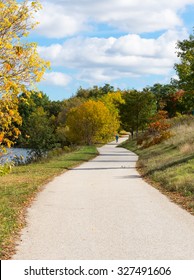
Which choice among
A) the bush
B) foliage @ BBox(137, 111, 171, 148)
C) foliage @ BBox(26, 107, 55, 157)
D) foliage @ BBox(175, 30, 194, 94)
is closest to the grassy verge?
the bush

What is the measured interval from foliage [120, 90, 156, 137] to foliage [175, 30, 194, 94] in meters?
38.6

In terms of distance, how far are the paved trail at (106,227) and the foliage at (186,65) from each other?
14.9m

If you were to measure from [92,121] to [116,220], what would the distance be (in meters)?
58.5

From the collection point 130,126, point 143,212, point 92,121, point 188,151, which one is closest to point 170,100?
point 130,126

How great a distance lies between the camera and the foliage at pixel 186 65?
2961 centimetres

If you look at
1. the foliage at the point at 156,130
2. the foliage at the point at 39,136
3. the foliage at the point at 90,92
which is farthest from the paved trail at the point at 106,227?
the foliage at the point at 90,92

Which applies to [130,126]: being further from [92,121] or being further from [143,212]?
[143,212]

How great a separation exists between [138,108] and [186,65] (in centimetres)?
4028

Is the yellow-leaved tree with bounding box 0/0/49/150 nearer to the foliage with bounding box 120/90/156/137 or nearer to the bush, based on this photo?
the bush

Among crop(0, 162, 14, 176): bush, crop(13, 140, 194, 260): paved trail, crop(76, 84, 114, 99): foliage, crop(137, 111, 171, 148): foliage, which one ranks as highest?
crop(76, 84, 114, 99): foliage

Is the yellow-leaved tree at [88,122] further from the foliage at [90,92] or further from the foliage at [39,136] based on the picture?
the foliage at [90,92]

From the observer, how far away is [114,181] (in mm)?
19797

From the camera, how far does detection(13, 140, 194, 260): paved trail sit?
7645 millimetres
